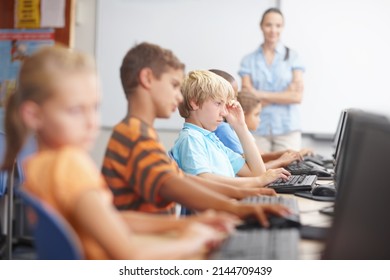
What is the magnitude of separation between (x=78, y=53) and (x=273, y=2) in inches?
104

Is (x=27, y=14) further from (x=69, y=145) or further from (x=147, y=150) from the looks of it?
(x=69, y=145)

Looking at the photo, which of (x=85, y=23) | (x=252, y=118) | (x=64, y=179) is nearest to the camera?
(x=64, y=179)

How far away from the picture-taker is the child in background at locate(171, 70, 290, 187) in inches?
58.6

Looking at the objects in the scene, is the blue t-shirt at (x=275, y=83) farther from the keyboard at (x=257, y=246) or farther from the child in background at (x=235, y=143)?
the keyboard at (x=257, y=246)

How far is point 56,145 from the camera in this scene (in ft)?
2.48

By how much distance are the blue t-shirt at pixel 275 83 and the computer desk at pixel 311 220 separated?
129 centimetres

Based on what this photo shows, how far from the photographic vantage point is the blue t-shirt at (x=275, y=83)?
287 cm

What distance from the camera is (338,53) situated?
3.17 m

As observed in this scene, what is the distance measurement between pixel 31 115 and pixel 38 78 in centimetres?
5

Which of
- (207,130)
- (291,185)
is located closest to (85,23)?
(207,130)

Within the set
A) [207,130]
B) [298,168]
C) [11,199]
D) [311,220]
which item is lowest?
[11,199]

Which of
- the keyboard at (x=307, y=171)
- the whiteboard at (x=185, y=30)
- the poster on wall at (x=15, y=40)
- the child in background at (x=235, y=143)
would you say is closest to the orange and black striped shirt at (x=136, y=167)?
the poster on wall at (x=15, y=40)

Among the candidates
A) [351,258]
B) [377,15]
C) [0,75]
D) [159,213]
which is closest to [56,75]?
[159,213]

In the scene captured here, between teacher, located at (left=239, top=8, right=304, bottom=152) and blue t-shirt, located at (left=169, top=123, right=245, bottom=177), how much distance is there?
1247mm
